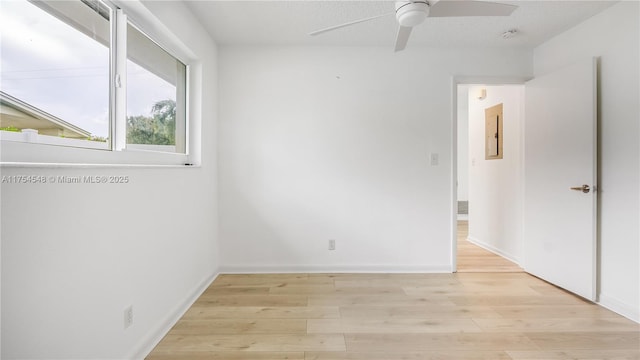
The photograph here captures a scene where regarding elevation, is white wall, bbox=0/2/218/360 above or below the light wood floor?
above

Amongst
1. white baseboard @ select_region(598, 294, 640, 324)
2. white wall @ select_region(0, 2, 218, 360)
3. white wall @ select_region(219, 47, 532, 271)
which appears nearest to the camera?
white wall @ select_region(0, 2, 218, 360)

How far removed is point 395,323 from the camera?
2.02m

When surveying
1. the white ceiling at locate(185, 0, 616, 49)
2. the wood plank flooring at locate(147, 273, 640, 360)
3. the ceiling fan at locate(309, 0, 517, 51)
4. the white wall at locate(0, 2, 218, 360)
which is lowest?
the wood plank flooring at locate(147, 273, 640, 360)

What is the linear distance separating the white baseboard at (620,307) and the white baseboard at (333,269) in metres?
1.17

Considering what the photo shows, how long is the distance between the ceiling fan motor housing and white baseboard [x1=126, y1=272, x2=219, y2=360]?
2.43 m

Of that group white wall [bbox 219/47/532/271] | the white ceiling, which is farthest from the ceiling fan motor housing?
white wall [bbox 219/47/532/271]

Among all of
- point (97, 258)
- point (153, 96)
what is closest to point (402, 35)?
point (153, 96)

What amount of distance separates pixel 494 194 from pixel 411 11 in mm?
3057

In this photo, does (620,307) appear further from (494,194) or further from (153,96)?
(153,96)

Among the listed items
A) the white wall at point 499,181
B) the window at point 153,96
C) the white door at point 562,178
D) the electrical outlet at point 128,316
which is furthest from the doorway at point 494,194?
the window at point 153,96

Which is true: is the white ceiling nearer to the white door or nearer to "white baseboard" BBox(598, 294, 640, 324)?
the white door

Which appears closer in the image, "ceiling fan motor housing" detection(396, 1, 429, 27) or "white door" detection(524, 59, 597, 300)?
"ceiling fan motor housing" detection(396, 1, 429, 27)

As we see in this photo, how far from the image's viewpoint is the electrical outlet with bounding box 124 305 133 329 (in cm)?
150

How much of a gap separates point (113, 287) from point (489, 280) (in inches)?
123
